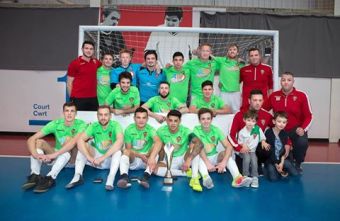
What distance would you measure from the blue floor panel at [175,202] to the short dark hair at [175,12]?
4466mm

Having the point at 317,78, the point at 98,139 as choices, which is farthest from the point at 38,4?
the point at 317,78

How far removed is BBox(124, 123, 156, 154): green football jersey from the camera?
4.34 metres

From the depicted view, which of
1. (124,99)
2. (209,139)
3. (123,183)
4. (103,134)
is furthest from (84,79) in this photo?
(209,139)

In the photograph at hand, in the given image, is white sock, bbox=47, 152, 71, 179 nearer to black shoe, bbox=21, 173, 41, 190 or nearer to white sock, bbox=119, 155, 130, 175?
black shoe, bbox=21, 173, 41, 190

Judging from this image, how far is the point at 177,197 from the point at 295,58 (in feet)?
17.8

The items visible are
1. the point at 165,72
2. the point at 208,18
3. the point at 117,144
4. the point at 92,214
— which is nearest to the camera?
the point at 92,214

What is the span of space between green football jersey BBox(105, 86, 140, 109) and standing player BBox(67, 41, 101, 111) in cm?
63

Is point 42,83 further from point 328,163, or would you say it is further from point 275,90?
point 328,163

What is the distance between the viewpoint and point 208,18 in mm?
7418

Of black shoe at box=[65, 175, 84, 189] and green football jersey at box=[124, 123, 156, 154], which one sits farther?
green football jersey at box=[124, 123, 156, 154]

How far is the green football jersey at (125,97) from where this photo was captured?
4.80 meters

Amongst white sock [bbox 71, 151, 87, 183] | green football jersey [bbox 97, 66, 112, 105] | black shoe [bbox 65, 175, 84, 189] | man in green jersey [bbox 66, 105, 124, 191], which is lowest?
black shoe [bbox 65, 175, 84, 189]

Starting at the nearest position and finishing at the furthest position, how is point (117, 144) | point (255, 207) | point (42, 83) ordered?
point (255, 207) → point (117, 144) → point (42, 83)

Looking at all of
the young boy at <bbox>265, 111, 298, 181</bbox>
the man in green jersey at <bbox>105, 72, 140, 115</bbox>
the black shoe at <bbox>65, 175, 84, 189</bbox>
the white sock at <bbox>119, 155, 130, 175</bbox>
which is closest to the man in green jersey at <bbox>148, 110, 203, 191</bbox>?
the white sock at <bbox>119, 155, 130, 175</bbox>
